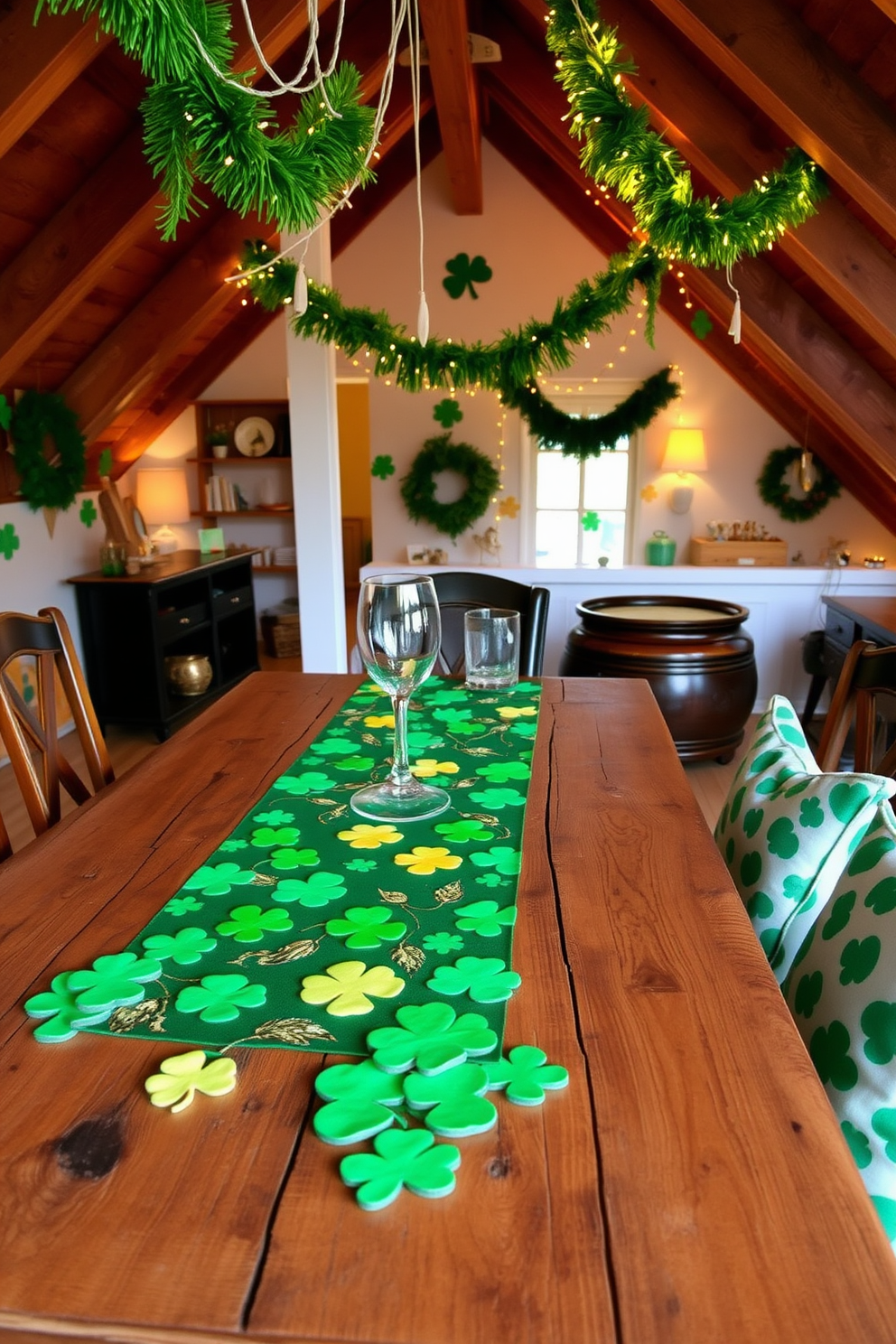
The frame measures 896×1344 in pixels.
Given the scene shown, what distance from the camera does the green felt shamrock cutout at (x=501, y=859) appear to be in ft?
3.59

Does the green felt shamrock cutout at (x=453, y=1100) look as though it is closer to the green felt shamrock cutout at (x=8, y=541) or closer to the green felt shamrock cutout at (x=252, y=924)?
the green felt shamrock cutout at (x=252, y=924)

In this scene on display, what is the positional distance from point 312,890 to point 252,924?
91 millimetres

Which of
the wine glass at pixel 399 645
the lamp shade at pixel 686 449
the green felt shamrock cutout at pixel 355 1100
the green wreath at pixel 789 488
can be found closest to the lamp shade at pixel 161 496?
the lamp shade at pixel 686 449

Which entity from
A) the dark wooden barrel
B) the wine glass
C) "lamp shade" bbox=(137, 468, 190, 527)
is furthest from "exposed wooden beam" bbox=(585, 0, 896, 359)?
"lamp shade" bbox=(137, 468, 190, 527)

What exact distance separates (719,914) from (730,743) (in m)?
2.97

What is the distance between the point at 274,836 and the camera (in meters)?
1.19

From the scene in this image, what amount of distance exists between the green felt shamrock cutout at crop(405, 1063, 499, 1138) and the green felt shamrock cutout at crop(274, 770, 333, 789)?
653mm

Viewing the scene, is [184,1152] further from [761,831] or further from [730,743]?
[730,743]

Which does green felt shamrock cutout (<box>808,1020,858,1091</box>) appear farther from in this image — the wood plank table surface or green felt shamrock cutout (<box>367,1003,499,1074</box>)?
green felt shamrock cutout (<box>367,1003,499,1074</box>)

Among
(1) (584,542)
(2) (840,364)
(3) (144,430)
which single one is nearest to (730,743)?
(2) (840,364)

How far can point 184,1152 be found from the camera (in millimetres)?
661

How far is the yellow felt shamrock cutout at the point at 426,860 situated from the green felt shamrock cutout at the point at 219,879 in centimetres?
18

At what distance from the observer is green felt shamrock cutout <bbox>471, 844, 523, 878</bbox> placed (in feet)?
3.59

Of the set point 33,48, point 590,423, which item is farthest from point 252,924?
point 590,423
